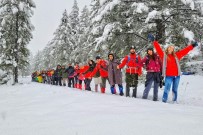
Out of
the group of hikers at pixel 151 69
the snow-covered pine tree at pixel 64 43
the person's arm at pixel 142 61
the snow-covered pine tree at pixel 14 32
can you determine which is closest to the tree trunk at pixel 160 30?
the group of hikers at pixel 151 69

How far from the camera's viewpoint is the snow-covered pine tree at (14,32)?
26422 mm

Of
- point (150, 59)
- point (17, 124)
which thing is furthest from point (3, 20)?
point (17, 124)

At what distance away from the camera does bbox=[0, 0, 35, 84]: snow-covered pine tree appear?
1040 inches

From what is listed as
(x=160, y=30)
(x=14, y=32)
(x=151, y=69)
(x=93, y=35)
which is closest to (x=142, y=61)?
(x=151, y=69)

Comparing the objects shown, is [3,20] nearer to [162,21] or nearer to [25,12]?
[25,12]

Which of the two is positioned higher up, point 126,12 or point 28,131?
point 126,12

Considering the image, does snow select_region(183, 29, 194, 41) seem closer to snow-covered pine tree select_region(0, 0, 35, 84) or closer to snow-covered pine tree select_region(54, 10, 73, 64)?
snow-covered pine tree select_region(0, 0, 35, 84)

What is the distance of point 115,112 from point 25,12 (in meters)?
24.7

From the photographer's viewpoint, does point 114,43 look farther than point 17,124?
Yes

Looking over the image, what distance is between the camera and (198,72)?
17297mm

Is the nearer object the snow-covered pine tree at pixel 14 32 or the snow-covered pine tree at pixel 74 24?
the snow-covered pine tree at pixel 14 32

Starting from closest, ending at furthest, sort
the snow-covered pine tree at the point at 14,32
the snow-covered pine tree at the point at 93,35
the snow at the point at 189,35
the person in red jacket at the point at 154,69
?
the person in red jacket at the point at 154,69 < the snow at the point at 189,35 < the snow-covered pine tree at the point at 93,35 < the snow-covered pine tree at the point at 14,32

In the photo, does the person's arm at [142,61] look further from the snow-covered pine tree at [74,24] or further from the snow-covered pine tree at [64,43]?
the snow-covered pine tree at [74,24]

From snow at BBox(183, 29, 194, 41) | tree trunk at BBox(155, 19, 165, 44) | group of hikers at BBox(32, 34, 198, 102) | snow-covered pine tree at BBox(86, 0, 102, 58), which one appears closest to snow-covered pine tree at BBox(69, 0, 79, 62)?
snow-covered pine tree at BBox(86, 0, 102, 58)
